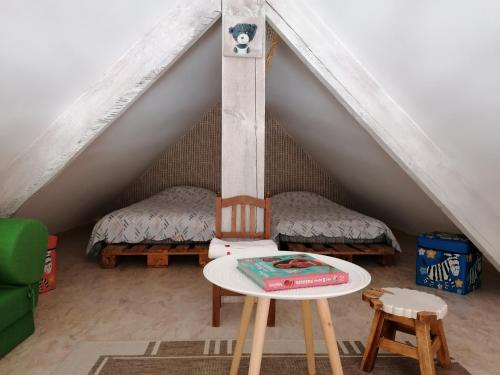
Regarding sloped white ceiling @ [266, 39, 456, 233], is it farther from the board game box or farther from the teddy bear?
the board game box

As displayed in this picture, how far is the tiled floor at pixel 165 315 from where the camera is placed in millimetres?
A: 1917

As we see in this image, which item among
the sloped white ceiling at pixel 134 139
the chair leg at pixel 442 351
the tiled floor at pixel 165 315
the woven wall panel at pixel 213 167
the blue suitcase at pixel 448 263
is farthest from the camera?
the woven wall panel at pixel 213 167

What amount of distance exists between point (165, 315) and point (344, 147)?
197cm

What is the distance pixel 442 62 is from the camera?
196 centimetres

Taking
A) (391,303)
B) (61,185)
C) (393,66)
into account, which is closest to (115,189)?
(61,185)

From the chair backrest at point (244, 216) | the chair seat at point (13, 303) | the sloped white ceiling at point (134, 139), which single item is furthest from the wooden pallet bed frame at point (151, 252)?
the chair seat at point (13, 303)

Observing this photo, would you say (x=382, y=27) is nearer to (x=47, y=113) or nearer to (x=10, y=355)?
(x=47, y=113)

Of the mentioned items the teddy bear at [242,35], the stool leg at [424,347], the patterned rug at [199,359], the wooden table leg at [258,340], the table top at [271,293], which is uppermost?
the teddy bear at [242,35]

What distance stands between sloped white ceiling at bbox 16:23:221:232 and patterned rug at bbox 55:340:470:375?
4.36ft

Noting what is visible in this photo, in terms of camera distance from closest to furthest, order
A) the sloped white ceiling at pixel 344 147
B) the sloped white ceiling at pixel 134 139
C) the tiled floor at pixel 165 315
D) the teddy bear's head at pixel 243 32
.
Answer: the tiled floor at pixel 165 315, the teddy bear's head at pixel 243 32, the sloped white ceiling at pixel 134 139, the sloped white ceiling at pixel 344 147

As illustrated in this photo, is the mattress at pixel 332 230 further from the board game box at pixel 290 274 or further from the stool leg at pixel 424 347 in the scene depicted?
the board game box at pixel 290 274

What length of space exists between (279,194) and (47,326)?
3.09 m

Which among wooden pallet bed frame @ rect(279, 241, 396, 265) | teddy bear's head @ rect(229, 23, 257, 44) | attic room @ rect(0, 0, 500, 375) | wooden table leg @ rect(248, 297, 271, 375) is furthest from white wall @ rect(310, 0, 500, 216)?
wooden table leg @ rect(248, 297, 271, 375)

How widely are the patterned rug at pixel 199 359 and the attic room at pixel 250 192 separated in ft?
0.03
